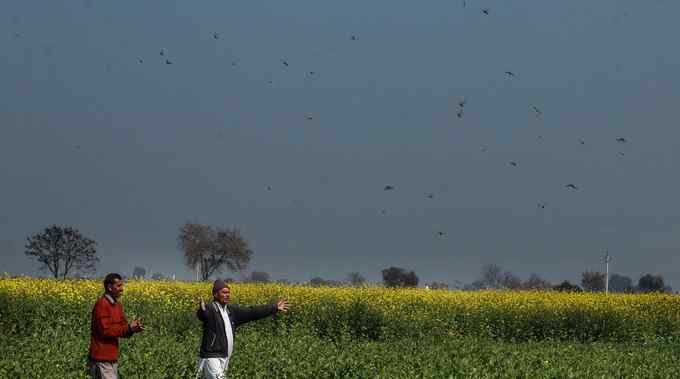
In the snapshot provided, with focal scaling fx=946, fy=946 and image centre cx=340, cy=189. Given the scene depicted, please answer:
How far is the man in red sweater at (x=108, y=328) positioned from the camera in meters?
11.7

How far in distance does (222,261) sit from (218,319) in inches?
2526

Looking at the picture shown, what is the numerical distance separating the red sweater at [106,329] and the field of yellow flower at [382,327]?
484cm

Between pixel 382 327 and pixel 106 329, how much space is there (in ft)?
57.3

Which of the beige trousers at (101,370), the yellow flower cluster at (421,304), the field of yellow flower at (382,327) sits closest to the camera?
the beige trousers at (101,370)

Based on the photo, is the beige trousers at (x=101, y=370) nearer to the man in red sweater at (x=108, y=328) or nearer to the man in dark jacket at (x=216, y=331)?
the man in red sweater at (x=108, y=328)

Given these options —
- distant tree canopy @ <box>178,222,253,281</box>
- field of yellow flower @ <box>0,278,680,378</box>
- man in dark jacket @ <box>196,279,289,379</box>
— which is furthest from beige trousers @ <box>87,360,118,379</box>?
distant tree canopy @ <box>178,222,253,281</box>

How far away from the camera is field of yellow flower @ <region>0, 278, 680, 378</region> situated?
60.3 feet

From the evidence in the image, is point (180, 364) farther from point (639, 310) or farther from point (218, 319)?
point (639, 310)

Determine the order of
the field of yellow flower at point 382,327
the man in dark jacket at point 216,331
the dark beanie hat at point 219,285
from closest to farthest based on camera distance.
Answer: the dark beanie hat at point 219,285, the man in dark jacket at point 216,331, the field of yellow flower at point 382,327

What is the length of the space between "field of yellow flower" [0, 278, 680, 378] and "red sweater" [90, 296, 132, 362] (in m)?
4.84

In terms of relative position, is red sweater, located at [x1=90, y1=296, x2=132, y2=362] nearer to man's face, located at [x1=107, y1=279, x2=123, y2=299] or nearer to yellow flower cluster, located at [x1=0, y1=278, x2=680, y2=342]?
man's face, located at [x1=107, y1=279, x2=123, y2=299]

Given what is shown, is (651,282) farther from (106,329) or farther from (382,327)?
(106,329)

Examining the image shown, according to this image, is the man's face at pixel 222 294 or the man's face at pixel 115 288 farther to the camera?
the man's face at pixel 222 294

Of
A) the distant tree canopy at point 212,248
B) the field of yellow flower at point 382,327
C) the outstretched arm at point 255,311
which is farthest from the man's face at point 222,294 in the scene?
the distant tree canopy at point 212,248
